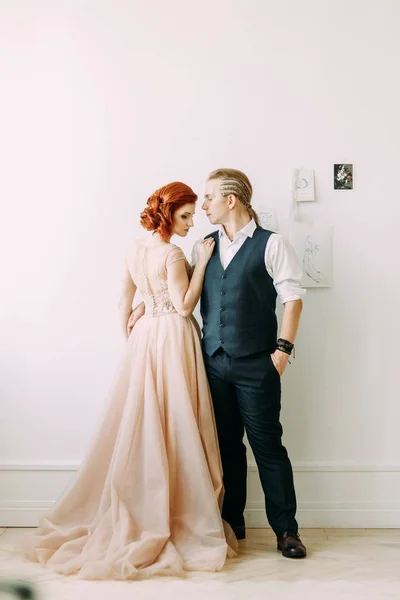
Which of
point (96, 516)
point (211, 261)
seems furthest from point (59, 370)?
point (211, 261)

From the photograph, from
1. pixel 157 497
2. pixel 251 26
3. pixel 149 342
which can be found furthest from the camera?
pixel 251 26

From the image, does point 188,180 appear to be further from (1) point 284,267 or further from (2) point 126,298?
(1) point 284,267

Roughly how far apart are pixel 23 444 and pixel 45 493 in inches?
10.6

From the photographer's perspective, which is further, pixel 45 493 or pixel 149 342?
pixel 45 493

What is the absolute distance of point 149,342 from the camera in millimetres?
2672

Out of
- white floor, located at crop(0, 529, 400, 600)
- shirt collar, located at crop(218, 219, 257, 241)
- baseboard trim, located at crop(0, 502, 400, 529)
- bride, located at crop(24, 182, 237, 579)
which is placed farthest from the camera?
baseboard trim, located at crop(0, 502, 400, 529)

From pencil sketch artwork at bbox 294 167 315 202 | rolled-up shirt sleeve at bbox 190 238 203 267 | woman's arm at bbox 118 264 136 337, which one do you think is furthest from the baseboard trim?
pencil sketch artwork at bbox 294 167 315 202

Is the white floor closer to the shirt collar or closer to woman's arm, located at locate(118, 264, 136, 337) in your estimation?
woman's arm, located at locate(118, 264, 136, 337)

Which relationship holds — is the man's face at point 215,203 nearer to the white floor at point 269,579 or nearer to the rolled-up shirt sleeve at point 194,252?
the rolled-up shirt sleeve at point 194,252

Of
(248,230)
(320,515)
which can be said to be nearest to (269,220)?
(248,230)

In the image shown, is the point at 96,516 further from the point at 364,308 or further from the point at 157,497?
the point at 364,308

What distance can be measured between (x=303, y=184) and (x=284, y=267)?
0.66m

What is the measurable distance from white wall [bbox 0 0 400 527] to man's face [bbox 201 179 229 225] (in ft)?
1.05

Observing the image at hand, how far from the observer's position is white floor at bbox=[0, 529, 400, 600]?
2.16 m
